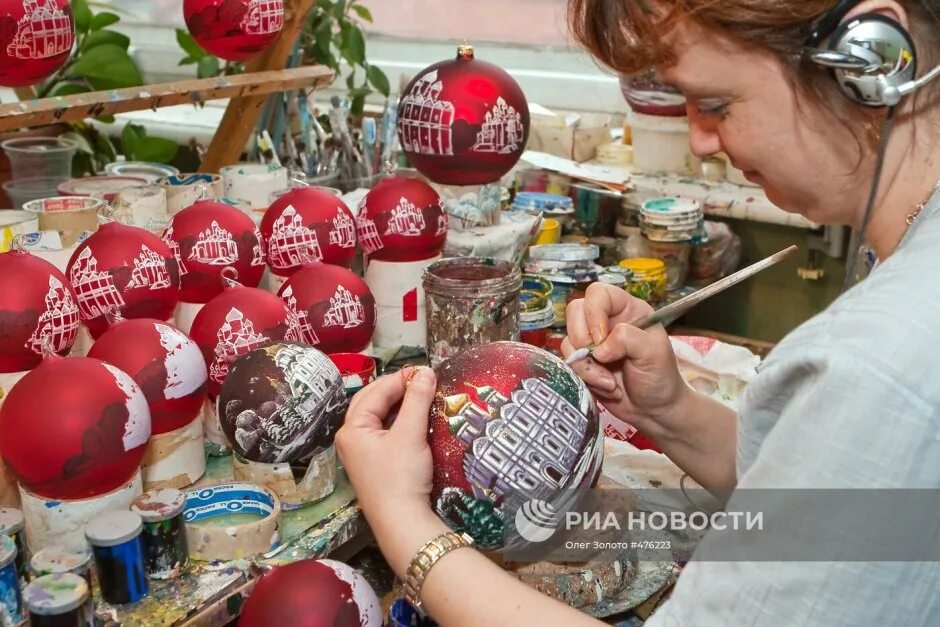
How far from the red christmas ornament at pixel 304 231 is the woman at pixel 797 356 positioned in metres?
0.59

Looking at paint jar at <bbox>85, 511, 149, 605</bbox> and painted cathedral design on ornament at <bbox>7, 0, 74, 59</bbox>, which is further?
painted cathedral design on ornament at <bbox>7, 0, 74, 59</bbox>

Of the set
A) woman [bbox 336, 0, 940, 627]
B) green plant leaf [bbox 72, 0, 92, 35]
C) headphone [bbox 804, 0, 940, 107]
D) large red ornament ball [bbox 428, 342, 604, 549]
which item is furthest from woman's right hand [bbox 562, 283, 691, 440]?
green plant leaf [bbox 72, 0, 92, 35]

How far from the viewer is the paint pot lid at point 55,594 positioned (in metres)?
1.00

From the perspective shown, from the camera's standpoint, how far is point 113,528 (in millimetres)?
1109

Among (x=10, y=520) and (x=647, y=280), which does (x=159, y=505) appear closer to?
(x=10, y=520)

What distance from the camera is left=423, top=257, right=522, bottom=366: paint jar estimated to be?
5.41ft

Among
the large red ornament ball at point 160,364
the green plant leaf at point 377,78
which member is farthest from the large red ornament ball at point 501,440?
the green plant leaf at point 377,78

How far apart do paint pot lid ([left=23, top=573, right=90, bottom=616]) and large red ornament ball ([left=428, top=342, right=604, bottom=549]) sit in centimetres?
39

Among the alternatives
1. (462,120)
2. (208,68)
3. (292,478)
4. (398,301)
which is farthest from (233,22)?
(208,68)

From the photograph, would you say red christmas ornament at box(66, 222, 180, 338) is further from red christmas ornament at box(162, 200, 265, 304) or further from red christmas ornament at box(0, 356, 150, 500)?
red christmas ornament at box(0, 356, 150, 500)

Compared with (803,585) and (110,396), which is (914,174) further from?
(110,396)

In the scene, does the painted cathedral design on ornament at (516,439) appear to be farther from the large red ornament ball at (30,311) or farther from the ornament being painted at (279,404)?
the large red ornament ball at (30,311)

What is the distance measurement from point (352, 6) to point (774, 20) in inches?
104

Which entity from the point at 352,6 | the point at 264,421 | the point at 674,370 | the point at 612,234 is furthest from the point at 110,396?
the point at 352,6
